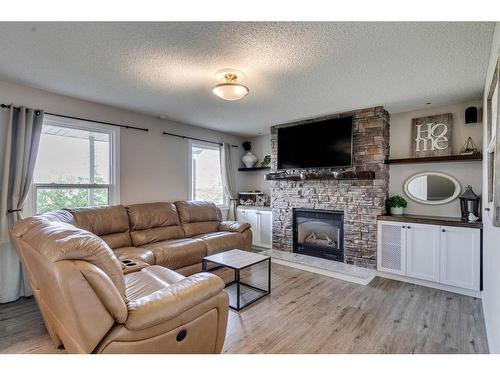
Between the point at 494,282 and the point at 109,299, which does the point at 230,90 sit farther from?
the point at 494,282

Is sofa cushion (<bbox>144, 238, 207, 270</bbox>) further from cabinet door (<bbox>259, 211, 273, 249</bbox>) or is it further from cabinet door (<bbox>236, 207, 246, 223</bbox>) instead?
cabinet door (<bbox>236, 207, 246, 223</bbox>)

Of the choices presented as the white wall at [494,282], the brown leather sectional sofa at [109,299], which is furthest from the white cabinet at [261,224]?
the white wall at [494,282]

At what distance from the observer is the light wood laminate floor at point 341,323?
1.98 metres

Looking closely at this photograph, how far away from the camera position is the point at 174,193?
450cm

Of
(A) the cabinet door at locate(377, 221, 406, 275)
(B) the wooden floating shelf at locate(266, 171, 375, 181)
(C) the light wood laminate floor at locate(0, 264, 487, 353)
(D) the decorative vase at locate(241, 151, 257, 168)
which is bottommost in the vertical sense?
(C) the light wood laminate floor at locate(0, 264, 487, 353)

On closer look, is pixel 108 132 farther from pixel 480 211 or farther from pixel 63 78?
pixel 480 211

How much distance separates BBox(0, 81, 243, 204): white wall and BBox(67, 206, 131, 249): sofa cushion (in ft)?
1.52

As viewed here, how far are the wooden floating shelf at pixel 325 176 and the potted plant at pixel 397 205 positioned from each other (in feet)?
1.52

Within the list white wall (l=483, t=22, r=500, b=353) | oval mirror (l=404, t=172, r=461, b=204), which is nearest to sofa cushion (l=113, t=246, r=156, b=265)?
white wall (l=483, t=22, r=500, b=353)

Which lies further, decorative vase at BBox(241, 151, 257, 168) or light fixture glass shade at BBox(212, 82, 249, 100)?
decorative vase at BBox(241, 151, 257, 168)

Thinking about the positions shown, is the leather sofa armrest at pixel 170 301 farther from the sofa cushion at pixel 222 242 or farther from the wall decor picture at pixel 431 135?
the wall decor picture at pixel 431 135

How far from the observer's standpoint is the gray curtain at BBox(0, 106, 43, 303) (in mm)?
2721
